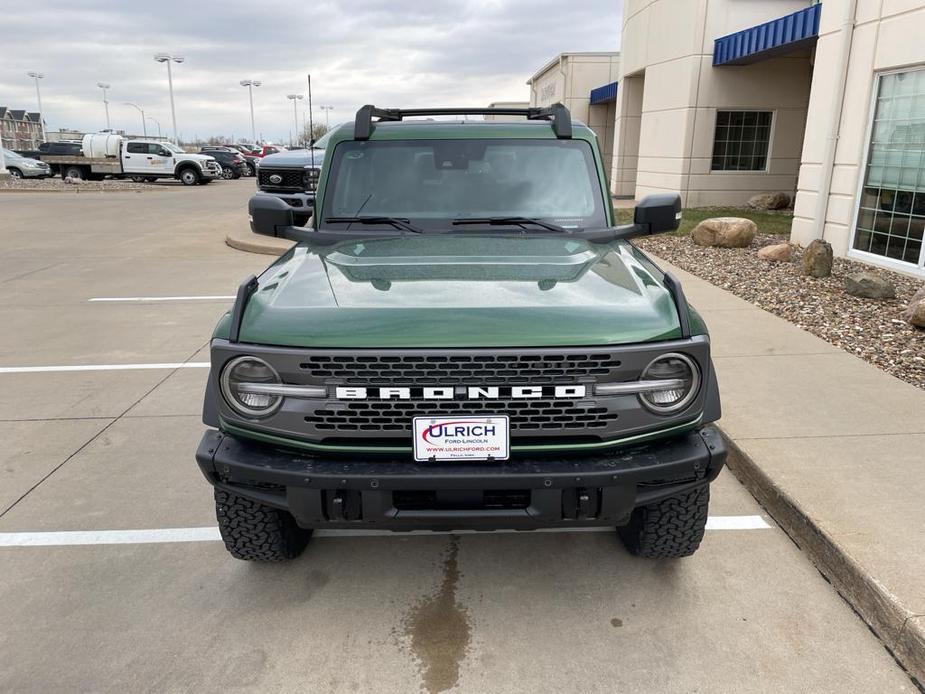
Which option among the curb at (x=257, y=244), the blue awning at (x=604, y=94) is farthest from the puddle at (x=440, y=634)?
the blue awning at (x=604, y=94)

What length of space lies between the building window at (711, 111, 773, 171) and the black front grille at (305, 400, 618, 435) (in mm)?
16219

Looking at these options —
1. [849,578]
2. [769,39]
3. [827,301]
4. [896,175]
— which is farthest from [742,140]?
[849,578]

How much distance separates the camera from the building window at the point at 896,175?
8.53 metres

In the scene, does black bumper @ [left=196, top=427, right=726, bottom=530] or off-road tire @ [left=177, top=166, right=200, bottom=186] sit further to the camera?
off-road tire @ [left=177, top=166, right=200, bottom=186]

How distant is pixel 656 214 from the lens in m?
3.78

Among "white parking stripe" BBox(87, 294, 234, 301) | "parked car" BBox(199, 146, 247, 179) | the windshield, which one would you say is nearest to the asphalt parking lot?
the windshield

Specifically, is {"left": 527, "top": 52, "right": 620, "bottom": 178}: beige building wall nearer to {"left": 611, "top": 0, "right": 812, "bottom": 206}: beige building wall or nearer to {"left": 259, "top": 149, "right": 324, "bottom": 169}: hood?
{"left": 611, "top": 0, "right": 812, "bottom": 206}: beige building wall

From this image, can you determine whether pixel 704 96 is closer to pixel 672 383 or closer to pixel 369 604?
pixel 672 383

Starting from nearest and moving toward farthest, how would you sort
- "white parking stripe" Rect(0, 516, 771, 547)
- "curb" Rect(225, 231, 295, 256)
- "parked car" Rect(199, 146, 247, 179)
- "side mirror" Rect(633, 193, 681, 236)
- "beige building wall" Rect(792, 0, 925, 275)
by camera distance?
1. "white parking stripe" Rect(0, 516, 771, 547)
2. "side mirror" Rect(633, 193, 681, 236)
3. "beige building wall" Rect(792, 0, 925, 275)
4. "curb" Rect(225, 231, 295, 256)
5. "parked car" Rect(199, 146, 247, 179)

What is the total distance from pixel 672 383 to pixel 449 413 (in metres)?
0.79

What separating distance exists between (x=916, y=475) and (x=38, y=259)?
12.6 meters

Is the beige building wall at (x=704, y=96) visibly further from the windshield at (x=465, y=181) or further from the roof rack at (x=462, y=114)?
the windshield at (x=465, y=181)

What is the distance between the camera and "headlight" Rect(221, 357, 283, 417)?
98.6 inches

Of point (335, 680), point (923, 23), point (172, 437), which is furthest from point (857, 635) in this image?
point (923, 23)
